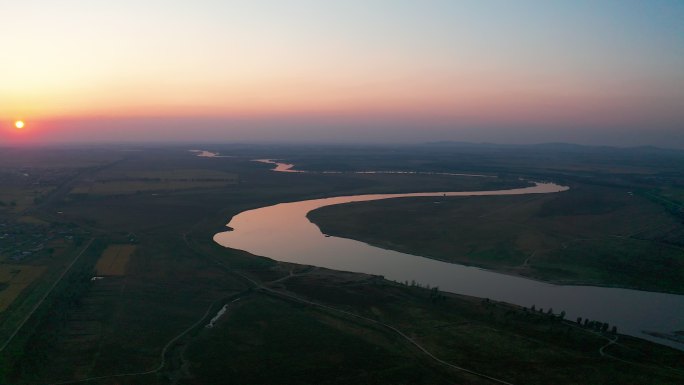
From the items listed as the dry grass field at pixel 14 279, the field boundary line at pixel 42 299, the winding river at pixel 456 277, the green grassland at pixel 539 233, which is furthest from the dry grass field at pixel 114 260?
the green grassland at pixel 539 233

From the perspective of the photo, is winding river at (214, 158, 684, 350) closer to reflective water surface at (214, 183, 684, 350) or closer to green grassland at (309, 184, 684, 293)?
reflective water surface at (214, 183, 684, 350)

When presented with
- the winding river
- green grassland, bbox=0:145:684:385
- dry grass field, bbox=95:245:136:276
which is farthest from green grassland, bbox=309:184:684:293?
dry grass field, bbox=95:245:136:276

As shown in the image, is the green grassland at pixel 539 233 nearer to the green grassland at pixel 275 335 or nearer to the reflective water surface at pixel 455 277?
the reflective water surface at pixel 455 277

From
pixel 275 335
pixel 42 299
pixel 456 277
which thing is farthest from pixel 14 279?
pixel 456 277

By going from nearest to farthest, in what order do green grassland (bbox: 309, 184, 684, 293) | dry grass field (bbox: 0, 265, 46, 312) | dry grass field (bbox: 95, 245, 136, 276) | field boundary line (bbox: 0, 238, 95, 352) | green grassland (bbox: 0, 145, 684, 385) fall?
green grassland (bbox: 0, 145, 684, 385), field boundary line (bbox: 0, 238, 95, 352), dry grass field (bbox: 0, 265, 46, 312), dry grass field (bbox: 95, 245, 136, 276), green grassland (bbox: 309, 184, 684, 293)

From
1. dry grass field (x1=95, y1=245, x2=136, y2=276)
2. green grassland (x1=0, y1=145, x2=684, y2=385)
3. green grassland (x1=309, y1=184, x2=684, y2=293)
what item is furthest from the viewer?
green grassland (x1=309, y1=184, x2=684, y2=293)

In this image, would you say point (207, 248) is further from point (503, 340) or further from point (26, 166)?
point (26, 166)

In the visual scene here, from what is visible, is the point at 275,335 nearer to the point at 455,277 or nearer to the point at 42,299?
the point at 42,299
